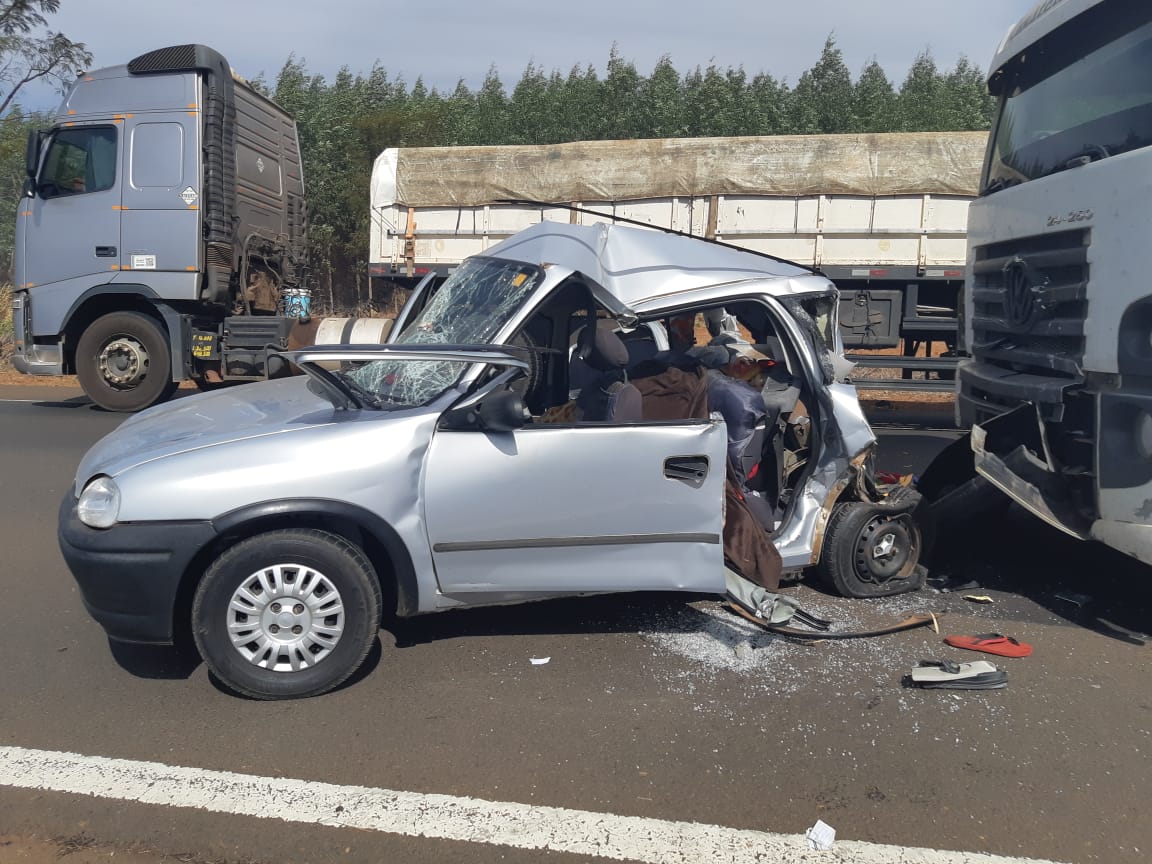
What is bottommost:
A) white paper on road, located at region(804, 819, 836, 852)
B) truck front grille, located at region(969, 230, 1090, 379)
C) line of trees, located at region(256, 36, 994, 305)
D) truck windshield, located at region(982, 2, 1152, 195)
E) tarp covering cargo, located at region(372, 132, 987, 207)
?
white paper on road, located at region(804, 819, 836, 852)

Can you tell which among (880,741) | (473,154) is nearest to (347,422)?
(880,741)

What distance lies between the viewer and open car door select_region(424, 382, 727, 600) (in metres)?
3.79

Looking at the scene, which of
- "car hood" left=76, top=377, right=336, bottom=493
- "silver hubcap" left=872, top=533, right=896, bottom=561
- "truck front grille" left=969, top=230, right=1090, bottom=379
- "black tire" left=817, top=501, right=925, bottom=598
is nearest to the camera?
"car hood" left=76, top=377, right=336, bottom=493

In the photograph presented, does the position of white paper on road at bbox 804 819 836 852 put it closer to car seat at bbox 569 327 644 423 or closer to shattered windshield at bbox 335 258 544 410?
car seat at bbox 569 327 644 423

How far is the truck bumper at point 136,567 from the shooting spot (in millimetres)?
3496

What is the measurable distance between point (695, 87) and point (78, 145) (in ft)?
58.4

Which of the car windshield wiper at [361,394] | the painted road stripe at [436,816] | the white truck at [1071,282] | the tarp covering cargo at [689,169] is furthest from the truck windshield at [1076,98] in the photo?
the tarp covering cargo at [689,169]

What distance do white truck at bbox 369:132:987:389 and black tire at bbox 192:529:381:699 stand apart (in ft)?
27.0

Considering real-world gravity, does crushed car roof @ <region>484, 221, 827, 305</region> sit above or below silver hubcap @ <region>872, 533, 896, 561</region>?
above

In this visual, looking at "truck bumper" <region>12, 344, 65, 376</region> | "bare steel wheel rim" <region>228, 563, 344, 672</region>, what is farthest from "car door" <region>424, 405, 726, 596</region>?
"truck bumper" <region>12, 344, 65, 376</region>

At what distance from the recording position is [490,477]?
150 inches

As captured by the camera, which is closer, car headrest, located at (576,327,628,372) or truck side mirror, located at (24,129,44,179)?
car headrest, located at (576,327,628,372)

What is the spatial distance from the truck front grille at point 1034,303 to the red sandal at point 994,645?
1267 mm

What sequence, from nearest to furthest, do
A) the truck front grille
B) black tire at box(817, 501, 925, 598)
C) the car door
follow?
the car door < the truck front grille < black tire at box(817, 501, 925, 598)
